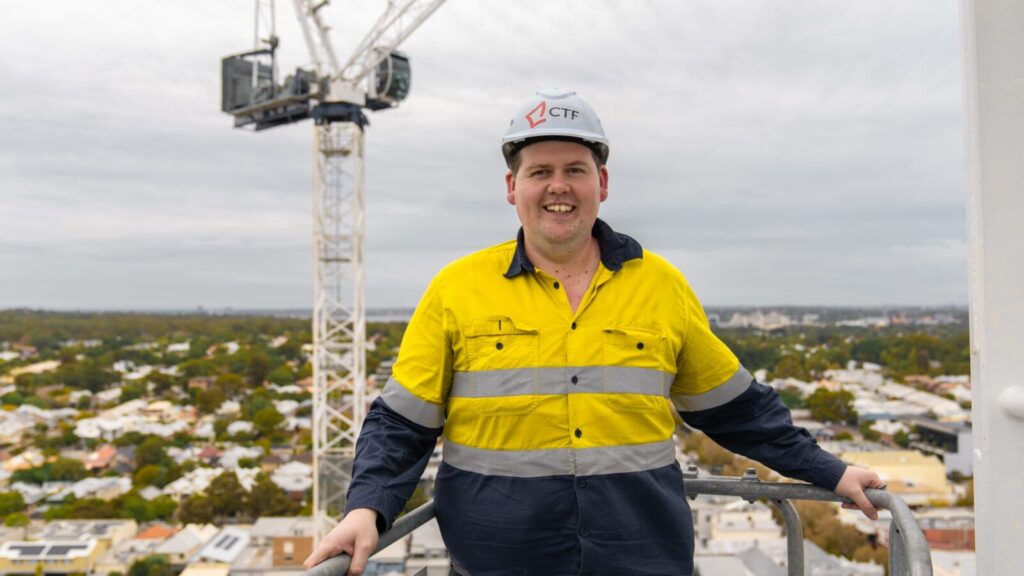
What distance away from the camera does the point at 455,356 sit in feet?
5.80

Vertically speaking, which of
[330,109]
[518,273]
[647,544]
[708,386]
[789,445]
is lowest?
[647,544]

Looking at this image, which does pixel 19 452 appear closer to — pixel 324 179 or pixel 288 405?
pixel 288 405

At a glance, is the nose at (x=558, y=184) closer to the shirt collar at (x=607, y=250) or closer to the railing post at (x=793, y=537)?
the shirt collar at (x=607, y=250)

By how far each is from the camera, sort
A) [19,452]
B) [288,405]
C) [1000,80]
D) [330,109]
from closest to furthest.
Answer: [1000,80]
[330,109]
[19,452]
[288,405]

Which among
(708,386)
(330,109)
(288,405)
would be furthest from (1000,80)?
(288,405)

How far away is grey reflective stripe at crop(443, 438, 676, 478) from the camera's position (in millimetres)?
1698

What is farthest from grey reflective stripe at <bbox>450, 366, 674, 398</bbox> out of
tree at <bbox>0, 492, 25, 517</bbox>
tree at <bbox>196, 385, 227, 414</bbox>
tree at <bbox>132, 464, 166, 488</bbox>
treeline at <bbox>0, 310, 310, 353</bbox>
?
treeline at <bbox>0, 310, 310, 353</bbox>

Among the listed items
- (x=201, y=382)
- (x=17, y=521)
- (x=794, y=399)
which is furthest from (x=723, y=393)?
(x=201, y=382)

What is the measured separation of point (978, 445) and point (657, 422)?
23.9 inches

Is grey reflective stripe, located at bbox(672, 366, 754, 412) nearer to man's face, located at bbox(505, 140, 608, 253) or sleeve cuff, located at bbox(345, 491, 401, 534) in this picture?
man's face, located at bbox(505, 140, 608, 253)

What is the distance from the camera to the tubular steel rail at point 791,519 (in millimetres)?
1468

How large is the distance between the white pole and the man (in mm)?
490

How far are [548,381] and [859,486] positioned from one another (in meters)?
0.79

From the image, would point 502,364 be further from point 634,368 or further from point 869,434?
point 869,434
